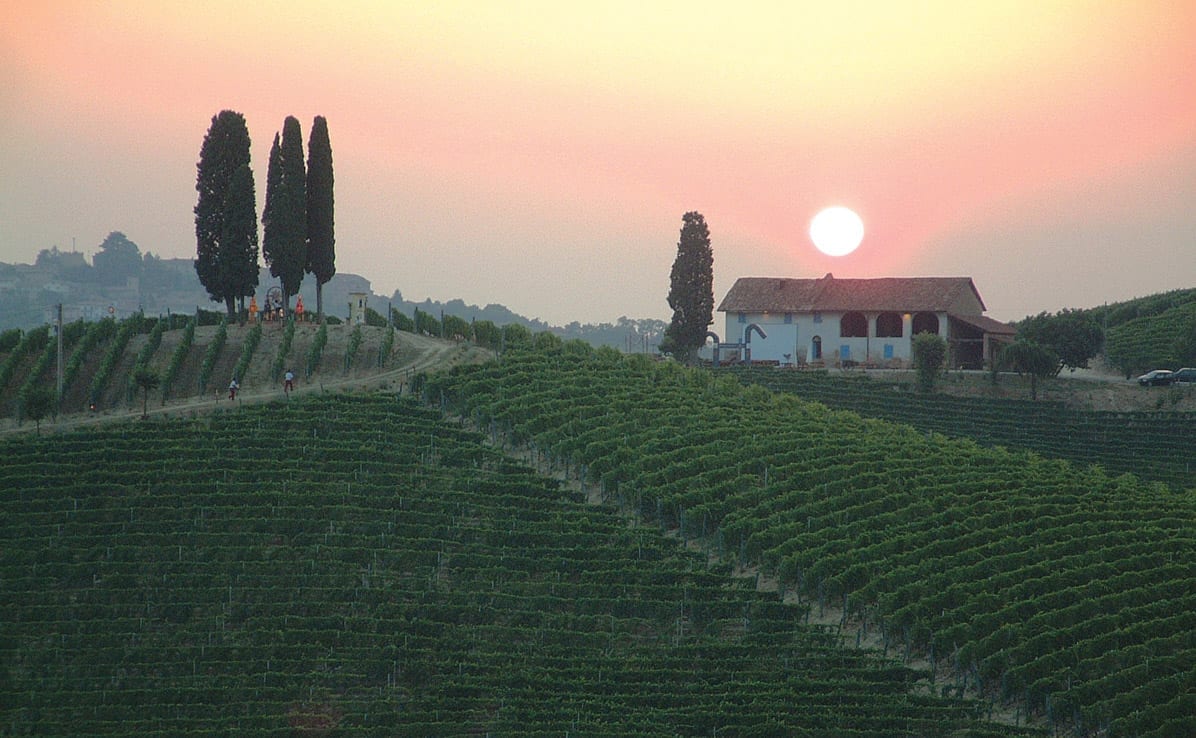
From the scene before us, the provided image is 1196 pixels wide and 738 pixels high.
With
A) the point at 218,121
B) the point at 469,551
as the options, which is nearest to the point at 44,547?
the point at 469,551

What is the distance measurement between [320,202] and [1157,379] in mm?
41214

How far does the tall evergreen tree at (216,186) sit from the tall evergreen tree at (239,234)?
130mm

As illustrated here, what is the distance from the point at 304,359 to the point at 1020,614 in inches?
1122

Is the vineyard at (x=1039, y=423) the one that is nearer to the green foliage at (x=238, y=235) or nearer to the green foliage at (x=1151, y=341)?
the green foliage at (x=1151, y=341)

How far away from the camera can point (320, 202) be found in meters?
57.7

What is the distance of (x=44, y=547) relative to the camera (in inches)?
1508

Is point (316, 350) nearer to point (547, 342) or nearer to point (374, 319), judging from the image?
point (374, 319)

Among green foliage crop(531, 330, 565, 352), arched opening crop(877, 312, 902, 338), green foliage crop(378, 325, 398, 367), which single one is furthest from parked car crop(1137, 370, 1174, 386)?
green foliage crop(378, 325, 398, 367)

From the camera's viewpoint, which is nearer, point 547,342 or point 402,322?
point 547,342

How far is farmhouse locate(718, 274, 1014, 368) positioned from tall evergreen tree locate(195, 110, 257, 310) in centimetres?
3239

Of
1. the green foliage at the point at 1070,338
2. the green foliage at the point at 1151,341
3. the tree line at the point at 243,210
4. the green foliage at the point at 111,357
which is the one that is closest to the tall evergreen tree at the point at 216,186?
the tree line at the point at 243,210

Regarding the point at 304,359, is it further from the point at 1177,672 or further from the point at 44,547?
the point at 1177,672

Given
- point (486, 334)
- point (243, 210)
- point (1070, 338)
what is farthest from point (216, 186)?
point (1070, 338)

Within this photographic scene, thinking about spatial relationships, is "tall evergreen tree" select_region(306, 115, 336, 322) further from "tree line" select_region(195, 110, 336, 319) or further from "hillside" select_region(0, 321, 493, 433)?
"hillside" select_region(0, 321, 493, 433)
